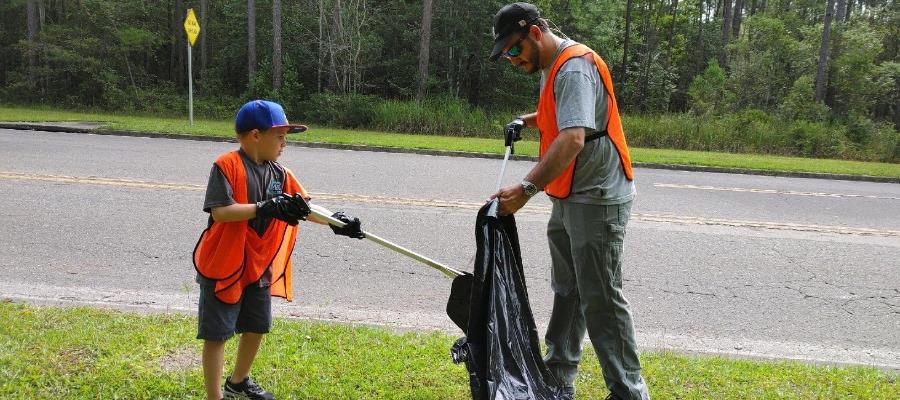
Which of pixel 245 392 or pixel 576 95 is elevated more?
pixel 576 95

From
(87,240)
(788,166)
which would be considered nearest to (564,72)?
(87,240)

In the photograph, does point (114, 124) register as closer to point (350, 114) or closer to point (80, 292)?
point (350, 114)

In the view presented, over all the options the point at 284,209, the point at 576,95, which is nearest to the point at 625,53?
the point at 576,95

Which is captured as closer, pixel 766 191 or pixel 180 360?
pixel 180 360

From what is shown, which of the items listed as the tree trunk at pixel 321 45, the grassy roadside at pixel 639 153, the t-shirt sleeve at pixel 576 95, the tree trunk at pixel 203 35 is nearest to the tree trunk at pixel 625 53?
the tree trunk at pixel 321 45

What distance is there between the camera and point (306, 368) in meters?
3.32

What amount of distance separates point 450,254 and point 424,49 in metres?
19.8

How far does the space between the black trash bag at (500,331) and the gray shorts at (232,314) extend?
2.81 feet

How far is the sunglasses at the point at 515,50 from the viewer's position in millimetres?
2831

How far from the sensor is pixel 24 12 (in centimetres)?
3150

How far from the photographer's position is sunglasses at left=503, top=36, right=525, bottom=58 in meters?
2.83

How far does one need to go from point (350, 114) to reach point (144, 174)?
12672 millimetres

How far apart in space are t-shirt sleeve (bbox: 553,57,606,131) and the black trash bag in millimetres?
486

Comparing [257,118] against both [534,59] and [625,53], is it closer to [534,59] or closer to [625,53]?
[534,59]
